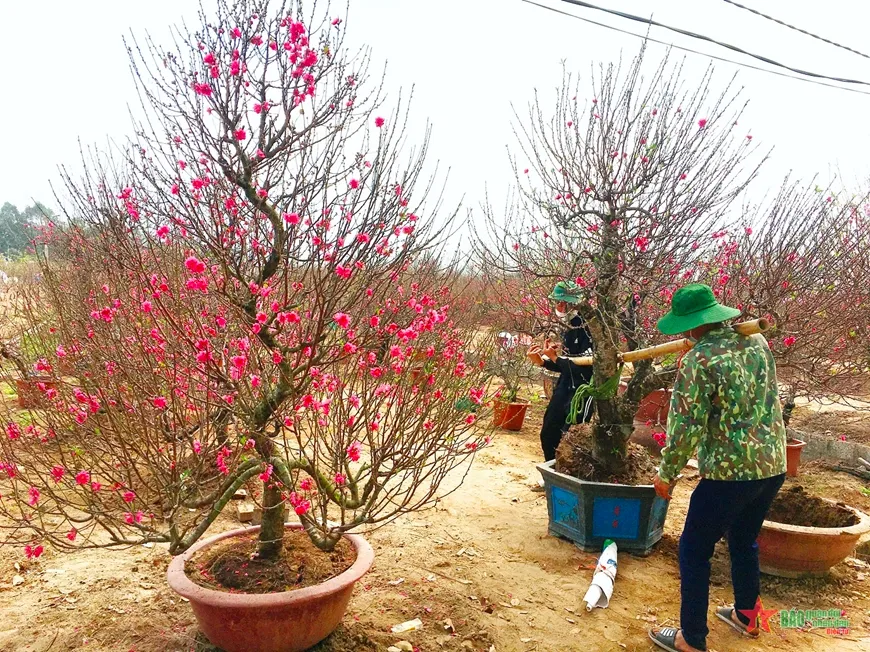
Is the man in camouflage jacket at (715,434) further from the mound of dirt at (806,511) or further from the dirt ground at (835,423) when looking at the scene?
the dirt ground at (835,423)

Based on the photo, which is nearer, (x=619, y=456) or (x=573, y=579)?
(x=573, y=579)

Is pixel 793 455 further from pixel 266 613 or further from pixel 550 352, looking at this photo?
pixel 266 613

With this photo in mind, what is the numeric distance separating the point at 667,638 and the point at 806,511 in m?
1.65

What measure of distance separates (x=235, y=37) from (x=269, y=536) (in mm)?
2497

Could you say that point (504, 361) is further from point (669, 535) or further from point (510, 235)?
point (669, 535)

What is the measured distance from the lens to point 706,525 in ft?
8.86

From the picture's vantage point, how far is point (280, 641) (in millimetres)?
2381

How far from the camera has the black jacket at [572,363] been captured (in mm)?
5020

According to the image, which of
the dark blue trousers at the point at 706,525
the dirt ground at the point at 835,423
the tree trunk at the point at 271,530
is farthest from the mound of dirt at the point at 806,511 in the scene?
the dirt ground at the point at 835,423

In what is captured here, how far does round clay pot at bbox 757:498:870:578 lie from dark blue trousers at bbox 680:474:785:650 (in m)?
0.78

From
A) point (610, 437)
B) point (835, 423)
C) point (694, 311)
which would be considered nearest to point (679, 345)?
point (694, 311)

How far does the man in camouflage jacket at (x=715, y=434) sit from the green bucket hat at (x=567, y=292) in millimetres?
1348

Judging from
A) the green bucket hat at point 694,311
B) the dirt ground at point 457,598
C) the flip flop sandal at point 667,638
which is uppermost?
the green bucket hat at point 694,311

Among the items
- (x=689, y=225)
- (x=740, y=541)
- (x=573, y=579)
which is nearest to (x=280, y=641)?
(x=573, y=579)
